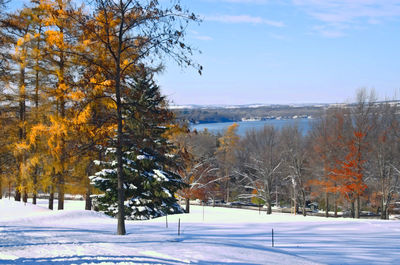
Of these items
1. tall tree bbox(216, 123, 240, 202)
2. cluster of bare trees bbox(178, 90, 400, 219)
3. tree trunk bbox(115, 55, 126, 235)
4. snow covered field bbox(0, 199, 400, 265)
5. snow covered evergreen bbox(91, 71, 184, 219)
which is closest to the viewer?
snow covered field bbox(0, 199, 400, 265)

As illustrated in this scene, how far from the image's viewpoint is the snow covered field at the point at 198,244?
8188mm

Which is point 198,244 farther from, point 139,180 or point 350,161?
point 350,161

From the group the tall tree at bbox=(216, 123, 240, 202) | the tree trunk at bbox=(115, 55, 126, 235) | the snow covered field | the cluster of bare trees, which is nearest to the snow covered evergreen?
the snow covered field

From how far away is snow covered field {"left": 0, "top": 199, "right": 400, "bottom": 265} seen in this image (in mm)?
8188

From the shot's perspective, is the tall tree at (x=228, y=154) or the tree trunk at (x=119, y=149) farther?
the tall tree at (x=228, y=154)

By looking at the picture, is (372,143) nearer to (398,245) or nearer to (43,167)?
(398,245)

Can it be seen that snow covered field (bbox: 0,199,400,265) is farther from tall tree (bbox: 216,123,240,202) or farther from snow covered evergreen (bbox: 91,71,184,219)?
tall tree (bbox: 216,123,240,202)

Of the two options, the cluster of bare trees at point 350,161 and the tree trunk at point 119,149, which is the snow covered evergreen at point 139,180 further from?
the tree trunk at point 119,149

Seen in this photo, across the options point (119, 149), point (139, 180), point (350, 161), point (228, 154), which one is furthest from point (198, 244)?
point (228, 154)

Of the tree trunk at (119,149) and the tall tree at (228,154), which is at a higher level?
the tree trunk at (119,149)

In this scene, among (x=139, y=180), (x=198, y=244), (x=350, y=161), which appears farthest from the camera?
(x=350, y=161)

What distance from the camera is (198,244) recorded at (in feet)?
35.1

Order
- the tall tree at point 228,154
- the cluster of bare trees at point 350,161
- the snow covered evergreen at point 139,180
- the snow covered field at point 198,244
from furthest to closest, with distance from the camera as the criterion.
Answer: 1. the tall tree at point 228,154
2. the cluster of bare trees at point 350,161
3. the snow covered evergreen at point 139,180
4. the snow covered field at point 198,244

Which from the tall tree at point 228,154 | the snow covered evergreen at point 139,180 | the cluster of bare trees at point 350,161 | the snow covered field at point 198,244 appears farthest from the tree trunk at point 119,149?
the tall tree at point 228,154
